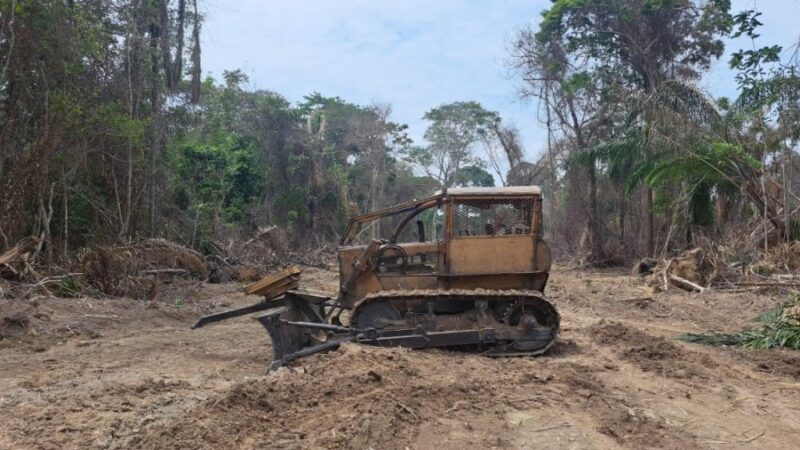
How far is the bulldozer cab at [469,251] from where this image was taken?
8.09 metres

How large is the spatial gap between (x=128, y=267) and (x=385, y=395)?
9.07 meters

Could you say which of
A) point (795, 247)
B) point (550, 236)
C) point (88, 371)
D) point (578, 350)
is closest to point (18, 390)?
point (88, 371)

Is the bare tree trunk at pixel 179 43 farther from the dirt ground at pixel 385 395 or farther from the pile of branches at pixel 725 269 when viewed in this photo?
the pile of branches at pixel 725 269

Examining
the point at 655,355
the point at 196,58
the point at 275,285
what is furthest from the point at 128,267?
the point at 655,355

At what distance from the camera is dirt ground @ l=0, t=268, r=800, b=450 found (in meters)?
4.68

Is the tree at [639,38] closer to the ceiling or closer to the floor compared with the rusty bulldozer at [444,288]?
closer to the ceiling

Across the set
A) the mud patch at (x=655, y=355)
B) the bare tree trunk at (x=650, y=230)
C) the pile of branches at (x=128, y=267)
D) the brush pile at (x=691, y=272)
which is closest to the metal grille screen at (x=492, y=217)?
the mud patch at (x=655, y=355)

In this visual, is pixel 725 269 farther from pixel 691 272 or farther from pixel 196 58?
pixel 196 58

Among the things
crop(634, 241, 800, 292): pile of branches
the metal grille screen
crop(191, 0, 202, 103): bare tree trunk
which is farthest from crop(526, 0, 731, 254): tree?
the metal grille screen

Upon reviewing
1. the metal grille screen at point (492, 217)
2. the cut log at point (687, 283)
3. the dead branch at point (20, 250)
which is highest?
the metal grille screen at point (492, 217)

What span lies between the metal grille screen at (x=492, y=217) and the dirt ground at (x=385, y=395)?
1538 mm

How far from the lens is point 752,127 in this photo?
15.8 metres

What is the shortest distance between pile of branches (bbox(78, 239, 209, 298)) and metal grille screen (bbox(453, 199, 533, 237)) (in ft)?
23.8

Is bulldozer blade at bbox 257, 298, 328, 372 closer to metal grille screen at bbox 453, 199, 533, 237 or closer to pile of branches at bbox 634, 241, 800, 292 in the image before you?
metal grille screen at bbox 453, 199, 533, 237
